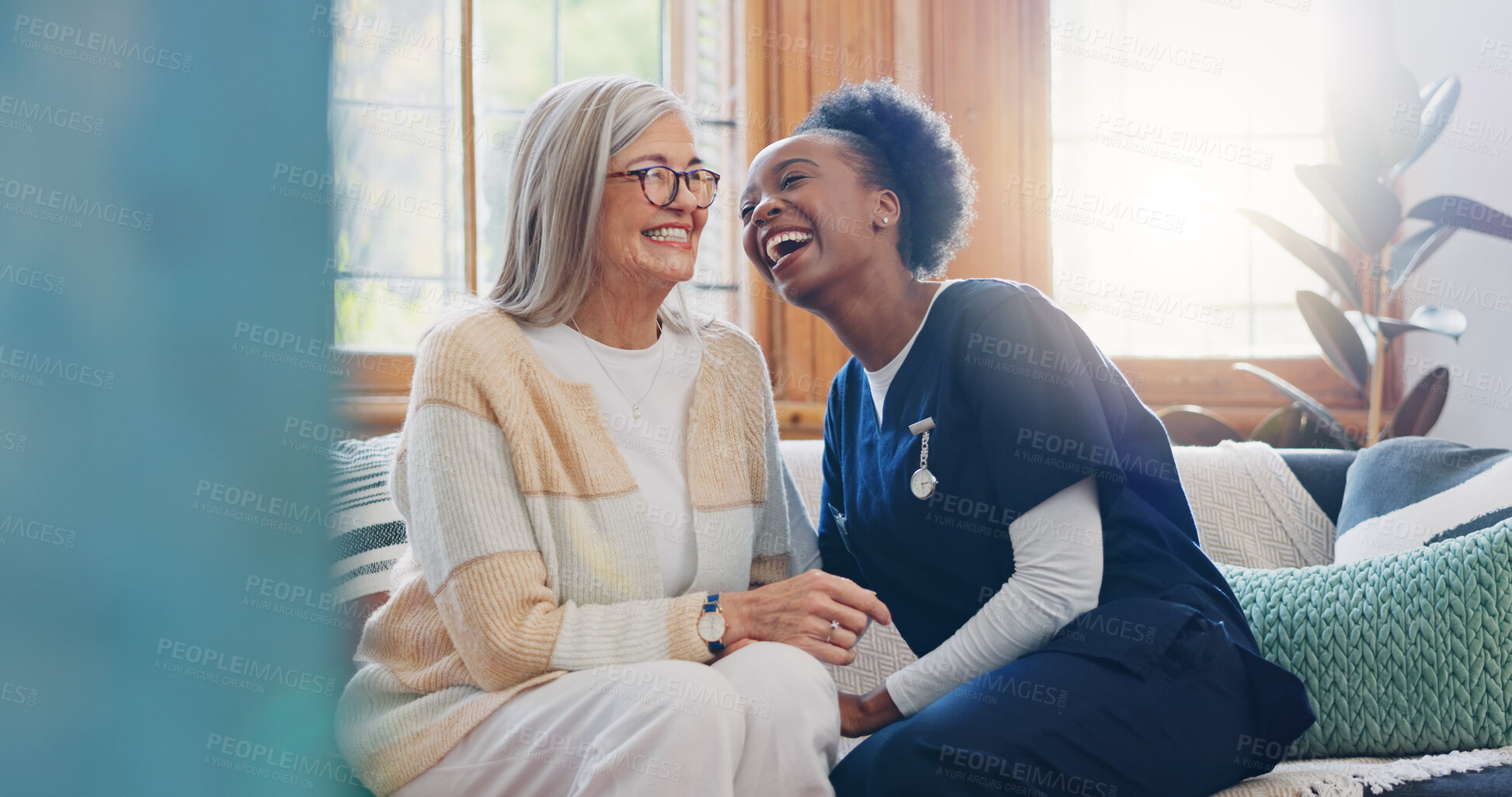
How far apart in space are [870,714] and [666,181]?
77 cm

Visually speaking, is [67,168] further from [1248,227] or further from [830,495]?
[1248,227]

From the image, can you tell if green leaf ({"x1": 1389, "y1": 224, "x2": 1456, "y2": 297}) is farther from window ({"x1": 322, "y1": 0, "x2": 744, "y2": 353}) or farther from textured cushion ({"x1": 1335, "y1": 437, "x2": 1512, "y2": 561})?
window ({"x1": 322, "y1": 0, "x2": 744, "y2": 353})

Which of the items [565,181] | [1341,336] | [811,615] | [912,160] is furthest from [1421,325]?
[565,181]

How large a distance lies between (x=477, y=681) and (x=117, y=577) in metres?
1.05

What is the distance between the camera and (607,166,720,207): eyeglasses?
1498mm

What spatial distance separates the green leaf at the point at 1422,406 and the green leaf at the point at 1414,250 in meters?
0.23

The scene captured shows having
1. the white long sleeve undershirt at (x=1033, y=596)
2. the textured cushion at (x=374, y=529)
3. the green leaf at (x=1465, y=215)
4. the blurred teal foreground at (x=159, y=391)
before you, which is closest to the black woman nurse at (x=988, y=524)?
the white long sleeve undershirt at (x=1033, y=596)

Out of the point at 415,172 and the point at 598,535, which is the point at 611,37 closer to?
the point at 415,172

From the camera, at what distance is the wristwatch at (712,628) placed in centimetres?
133

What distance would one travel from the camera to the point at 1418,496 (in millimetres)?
1831


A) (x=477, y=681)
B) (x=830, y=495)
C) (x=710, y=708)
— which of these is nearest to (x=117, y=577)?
(x=710, y=708)

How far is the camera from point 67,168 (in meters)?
0.29

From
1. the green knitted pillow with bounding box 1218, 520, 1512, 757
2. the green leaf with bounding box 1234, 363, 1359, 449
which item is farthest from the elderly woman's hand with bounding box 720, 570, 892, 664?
the green leaf with bounding box 1234, 363, 1359, 449

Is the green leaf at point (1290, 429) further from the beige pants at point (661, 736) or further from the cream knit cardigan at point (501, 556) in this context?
the beige pants at point (661, 736)
